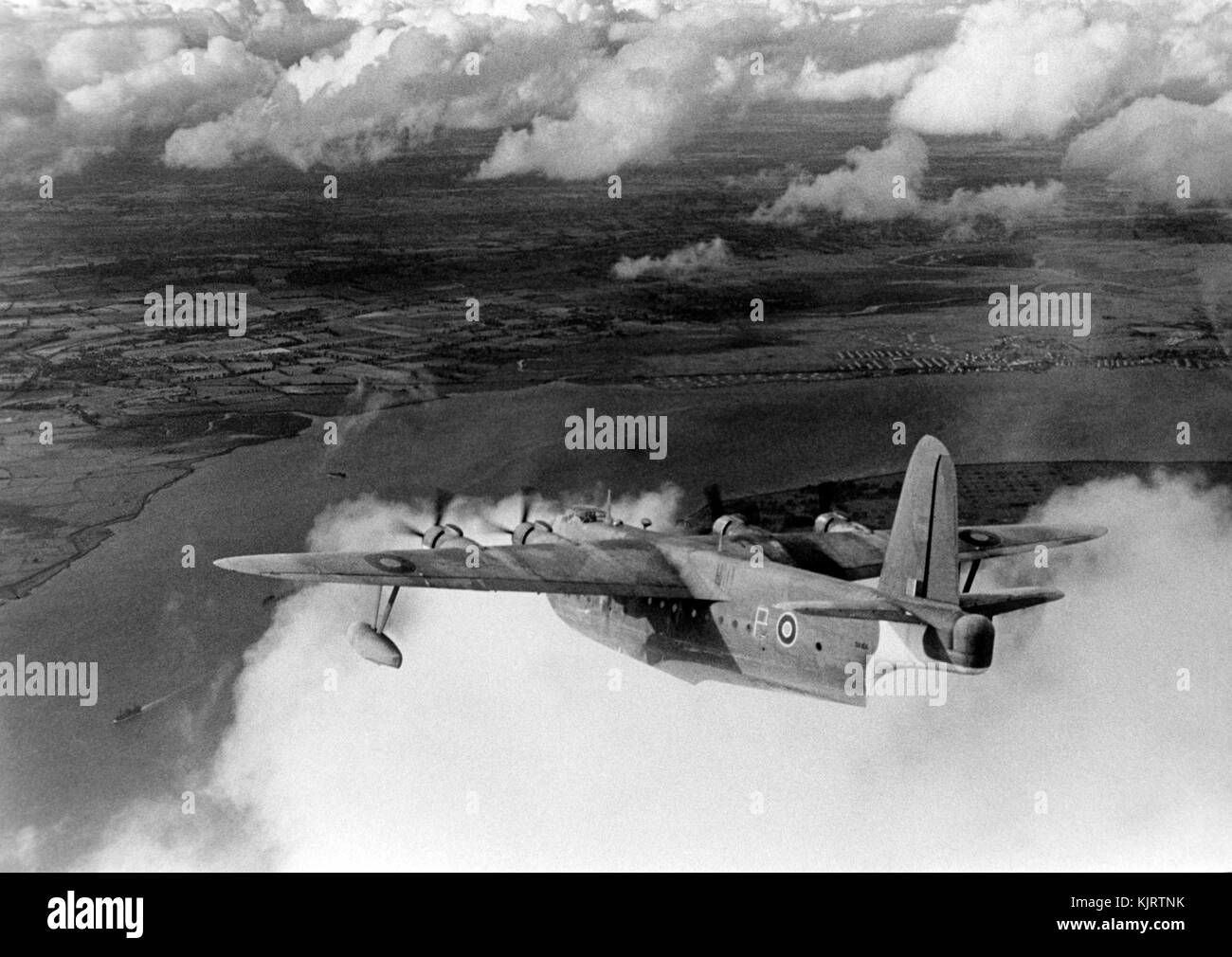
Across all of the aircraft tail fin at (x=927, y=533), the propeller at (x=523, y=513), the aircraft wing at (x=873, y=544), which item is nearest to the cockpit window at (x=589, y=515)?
the propeller at (x=523, y=513)

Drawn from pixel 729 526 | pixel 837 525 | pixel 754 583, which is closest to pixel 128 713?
pixel 729 526

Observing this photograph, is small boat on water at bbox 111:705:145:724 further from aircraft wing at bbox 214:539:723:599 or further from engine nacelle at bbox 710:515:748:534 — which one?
engine nacelle at bbox 710:515:748:534

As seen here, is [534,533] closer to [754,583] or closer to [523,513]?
[523,513]

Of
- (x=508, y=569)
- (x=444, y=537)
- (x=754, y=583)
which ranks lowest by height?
(x=754, y=583)

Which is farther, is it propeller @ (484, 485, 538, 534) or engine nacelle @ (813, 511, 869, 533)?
propeller @ (484, 485, 538, 534)

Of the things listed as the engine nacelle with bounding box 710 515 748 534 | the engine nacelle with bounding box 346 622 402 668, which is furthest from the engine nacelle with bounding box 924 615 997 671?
the engine nacelle with bounding box 346 622 402 668
